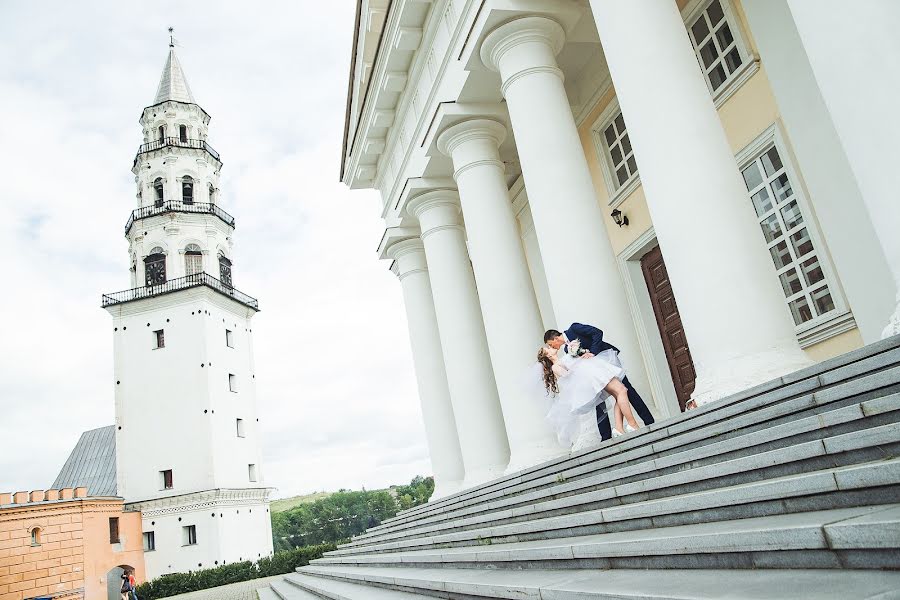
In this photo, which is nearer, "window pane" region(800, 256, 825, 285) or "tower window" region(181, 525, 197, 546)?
"window pane" region(800, 256, 825, 285)

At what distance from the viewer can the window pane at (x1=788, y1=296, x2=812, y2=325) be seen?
8.99m

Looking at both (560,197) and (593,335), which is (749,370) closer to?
(593,335)

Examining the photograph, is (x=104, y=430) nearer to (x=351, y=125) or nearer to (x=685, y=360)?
(x=351, y=125)

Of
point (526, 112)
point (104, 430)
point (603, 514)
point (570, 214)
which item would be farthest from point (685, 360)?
point (104, 430)

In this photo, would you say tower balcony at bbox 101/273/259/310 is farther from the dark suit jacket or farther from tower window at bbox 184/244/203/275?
the dark suit jacket

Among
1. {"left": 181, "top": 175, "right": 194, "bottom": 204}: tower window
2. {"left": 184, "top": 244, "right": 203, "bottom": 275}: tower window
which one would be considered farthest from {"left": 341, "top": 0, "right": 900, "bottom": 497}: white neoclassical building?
{"left": 181, "top": 175, "right": 194, "bottom": 204}: tower window

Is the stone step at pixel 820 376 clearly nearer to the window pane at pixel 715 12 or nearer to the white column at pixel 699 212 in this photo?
the white column at pixel 699 212

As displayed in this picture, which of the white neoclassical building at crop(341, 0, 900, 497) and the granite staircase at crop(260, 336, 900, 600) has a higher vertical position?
the white neoclassical building at crop(341, 0, 900, 497)

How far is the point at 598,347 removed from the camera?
7789 mm

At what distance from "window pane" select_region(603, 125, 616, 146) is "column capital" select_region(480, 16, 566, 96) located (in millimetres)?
4061

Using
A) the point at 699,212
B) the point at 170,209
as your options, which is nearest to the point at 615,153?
the point at 699,212

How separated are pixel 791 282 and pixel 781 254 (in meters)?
0.46

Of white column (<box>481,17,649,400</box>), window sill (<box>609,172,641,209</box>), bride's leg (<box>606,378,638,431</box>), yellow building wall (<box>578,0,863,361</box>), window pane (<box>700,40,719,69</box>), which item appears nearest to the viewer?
bride's leg (<box>606,378,638,431</box>)

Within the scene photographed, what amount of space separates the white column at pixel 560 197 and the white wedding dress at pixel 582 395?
2.04 ft
